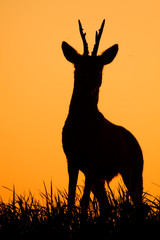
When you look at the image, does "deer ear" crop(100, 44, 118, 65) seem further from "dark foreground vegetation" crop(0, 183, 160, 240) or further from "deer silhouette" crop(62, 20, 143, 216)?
"dark foreground vegetation" crop(0, 183, 160, 240)

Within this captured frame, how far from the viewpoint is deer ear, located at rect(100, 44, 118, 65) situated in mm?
7007

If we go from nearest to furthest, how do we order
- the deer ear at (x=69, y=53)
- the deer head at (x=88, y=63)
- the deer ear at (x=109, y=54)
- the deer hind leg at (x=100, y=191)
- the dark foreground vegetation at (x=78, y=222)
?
the dark foreground vegetation at (x=78, y=222) < the deer hind leg at (x=100, y=191) < the deer head at (x=88, y=63) < the deer ear at (x=69, y=53) < the deer ear at (x=109, y=54)

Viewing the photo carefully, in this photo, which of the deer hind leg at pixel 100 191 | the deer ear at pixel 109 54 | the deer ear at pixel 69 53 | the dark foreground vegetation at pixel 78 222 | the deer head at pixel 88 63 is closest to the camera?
the dark foreground vegetation at pixel 78 222

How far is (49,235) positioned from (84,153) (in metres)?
2.46

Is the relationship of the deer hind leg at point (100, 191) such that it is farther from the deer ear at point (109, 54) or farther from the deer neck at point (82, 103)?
the deer ear at point (109, 54)

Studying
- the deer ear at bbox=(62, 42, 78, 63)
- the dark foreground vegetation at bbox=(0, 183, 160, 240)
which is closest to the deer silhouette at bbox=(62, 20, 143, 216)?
the deer ear at bbox=(62, 42, 78, 63)

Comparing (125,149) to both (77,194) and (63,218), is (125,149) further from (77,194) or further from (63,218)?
(63,218)

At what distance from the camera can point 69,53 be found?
6.98m

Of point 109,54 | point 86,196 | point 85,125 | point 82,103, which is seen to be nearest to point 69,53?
point 109,54

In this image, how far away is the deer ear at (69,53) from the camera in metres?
6.89

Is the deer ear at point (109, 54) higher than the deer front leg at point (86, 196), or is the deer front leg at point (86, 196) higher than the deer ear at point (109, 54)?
the deer ear at point (109, 54)

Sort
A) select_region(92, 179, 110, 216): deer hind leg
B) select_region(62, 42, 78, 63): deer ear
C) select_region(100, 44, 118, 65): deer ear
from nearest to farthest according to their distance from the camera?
select_region(92, 179, 110, 216): deer hind leg → select_region(62, 42, 78, 63): deer ear → select_region(100, 44, 118, 65): deer ear

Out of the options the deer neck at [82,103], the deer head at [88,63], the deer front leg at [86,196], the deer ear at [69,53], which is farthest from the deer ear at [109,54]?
the deer front leg at [86,196]

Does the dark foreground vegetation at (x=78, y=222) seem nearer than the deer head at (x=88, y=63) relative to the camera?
Yes
